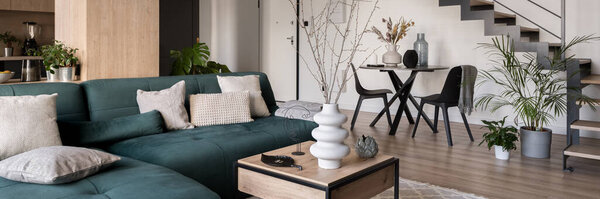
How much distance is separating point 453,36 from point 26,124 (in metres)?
5.26

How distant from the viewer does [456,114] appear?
6.38m

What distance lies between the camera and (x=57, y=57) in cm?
377

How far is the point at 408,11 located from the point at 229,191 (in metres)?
4.59

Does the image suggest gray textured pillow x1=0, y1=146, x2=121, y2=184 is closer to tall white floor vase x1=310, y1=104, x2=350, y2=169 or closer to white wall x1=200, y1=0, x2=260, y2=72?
tall white floor vase x1=310, y1=104, x2=350, y2=169

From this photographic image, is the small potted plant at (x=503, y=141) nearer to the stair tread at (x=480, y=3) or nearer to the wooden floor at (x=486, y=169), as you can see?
the wooden floor at (x=486, y=169)

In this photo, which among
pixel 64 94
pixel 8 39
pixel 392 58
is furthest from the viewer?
pixel 8 39

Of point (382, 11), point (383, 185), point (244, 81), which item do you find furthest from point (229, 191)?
point (382, 11)

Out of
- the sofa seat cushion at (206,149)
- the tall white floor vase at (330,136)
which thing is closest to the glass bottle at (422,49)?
the sofa seat cushion at (206,149)

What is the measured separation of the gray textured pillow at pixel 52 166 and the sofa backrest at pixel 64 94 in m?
0.77

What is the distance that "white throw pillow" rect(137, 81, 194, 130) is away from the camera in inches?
131

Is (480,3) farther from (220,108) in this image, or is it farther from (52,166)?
(52,166)

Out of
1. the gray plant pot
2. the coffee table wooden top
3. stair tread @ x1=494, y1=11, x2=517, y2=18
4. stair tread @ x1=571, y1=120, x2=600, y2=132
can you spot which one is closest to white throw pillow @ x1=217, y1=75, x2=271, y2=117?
the coffee table wooden top

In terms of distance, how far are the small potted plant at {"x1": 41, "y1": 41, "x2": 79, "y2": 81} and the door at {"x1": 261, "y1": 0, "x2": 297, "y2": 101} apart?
4720mm

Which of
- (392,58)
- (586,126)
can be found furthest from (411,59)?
(586,126)
